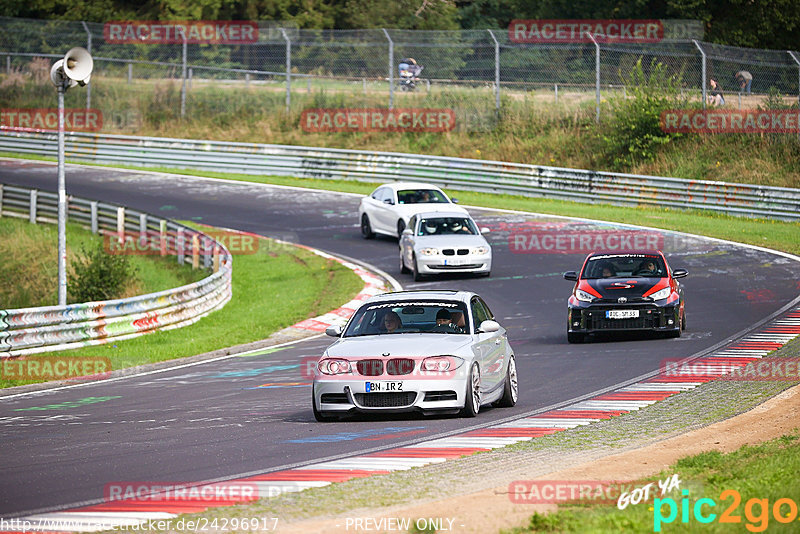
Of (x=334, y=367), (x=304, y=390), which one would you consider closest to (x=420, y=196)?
(x=304, y=390)

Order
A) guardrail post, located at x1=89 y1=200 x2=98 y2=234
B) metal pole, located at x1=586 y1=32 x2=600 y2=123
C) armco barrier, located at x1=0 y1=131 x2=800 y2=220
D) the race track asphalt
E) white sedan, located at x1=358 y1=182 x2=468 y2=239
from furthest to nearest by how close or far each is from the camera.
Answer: metal pole, located at x1=586 y1=32 x2=600 y2=123 → armco barrier, located at x1=0 y1=131 x2=800 y2=220 → guardrail post, located at x1=89 y1=200 x2=98 y2=234 → white sedan, located at x1=358 y1=182 x2=468 y2=239 → the race track asphalt

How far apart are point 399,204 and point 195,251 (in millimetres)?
5462

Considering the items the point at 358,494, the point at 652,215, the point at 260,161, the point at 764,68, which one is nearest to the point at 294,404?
the point at 358,494

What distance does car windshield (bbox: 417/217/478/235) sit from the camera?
86.0 feet

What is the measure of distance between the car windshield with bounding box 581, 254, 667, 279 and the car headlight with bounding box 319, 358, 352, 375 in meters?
8.36

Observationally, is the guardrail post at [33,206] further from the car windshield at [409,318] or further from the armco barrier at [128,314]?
the car windshield at [409,318]

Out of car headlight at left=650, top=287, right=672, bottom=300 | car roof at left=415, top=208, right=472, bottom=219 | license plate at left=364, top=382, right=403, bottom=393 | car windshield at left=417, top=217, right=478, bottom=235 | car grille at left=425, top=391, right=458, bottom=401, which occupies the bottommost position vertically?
car windshield at left=417, top=217, right=478, bottom=235

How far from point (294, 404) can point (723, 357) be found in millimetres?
6402

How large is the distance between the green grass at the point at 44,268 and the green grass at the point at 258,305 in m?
1.79

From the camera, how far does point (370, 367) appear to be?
11.7 m

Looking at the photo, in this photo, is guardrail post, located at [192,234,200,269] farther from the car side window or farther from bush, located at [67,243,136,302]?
the car side window

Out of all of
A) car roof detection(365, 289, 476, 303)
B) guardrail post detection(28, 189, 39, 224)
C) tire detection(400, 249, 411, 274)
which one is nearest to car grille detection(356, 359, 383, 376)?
car roof detection(365, 289, 476, 303)

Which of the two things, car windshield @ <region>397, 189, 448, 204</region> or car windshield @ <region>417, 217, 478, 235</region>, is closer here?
car windshield @ <region>417, 217, 478, 235</region>

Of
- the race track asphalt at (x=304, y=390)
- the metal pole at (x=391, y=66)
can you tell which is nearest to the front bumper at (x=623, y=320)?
the race track asphalt at (x=304, y=390)
